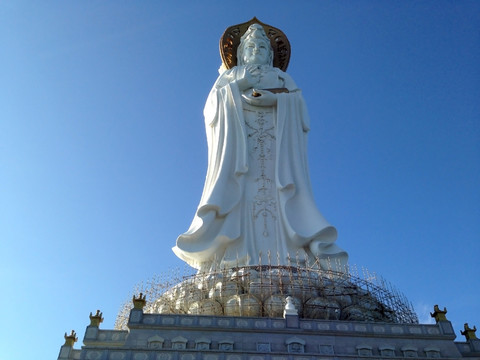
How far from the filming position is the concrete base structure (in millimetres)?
10516

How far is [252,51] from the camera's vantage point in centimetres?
2203

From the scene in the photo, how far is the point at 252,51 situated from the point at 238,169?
6.66m

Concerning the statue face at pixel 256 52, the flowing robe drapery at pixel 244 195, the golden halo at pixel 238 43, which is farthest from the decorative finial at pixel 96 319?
the golden halo at pixel 238 43

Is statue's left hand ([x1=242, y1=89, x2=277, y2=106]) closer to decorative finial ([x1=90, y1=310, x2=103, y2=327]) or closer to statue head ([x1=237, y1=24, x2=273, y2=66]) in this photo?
statue head ([x1=237, y1=24, x2=273, y2=66])

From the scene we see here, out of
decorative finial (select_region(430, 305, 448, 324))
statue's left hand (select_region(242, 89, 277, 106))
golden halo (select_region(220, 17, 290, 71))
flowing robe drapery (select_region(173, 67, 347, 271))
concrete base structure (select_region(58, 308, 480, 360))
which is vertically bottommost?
concrete base structure (select_region(58, 308, 480, 360))

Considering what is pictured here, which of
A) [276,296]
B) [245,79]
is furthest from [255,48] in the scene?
[276,296]

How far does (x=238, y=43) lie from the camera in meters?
24.1

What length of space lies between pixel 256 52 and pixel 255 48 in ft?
0.83

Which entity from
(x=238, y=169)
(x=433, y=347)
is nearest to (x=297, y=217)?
(x=238, y=169)

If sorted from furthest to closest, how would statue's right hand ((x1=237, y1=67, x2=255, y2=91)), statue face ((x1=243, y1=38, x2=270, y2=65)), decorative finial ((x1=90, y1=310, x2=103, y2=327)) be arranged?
statue face ((x1=243, y1=38, x2=270, y2=65)) < statue's right hand ((x1=237, y1=67, x2=255, y2=91)) < decorative finial ((x1=90, y1=310, x2=103, y2=327))

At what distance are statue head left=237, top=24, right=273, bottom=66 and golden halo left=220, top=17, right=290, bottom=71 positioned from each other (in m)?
0.68

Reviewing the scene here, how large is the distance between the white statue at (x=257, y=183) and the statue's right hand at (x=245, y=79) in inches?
1.6

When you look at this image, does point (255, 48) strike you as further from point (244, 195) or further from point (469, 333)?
point (469, 333)

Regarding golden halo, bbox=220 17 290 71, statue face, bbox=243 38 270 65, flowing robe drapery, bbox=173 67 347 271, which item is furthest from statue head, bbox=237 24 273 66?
flowing robe drapery, bbox=173 67 347 271
